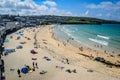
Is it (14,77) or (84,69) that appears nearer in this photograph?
(14,77)

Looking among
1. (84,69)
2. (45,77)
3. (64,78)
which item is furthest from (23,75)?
(84,69)

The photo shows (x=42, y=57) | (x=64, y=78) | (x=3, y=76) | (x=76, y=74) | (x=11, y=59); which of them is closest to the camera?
(x=3, y=76)

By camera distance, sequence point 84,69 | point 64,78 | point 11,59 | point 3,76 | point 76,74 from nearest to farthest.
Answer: point 3,76 < point 64,78 < point 76,74 < point 84,69 < point 11,59

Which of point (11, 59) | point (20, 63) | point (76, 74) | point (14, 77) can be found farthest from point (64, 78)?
point (11, 59)

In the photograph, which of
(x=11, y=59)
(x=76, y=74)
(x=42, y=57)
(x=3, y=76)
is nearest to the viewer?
(x=3, y=76)

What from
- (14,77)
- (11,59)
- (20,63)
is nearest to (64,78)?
(14,77)

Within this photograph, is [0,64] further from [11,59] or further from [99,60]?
[99,60]

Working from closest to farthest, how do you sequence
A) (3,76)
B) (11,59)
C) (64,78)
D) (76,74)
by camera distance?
(3,76), (64,78), (76,74), (11,59)

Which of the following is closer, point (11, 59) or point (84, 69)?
point (84, 69)

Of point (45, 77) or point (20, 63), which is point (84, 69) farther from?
point (20, 63)
